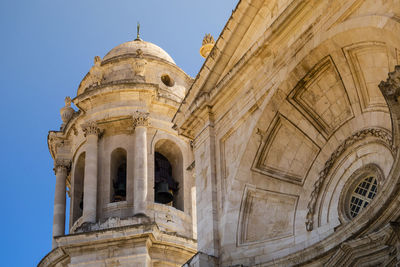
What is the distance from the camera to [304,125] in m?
18.5

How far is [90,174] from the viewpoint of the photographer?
32.1m

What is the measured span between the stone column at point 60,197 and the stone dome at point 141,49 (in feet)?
16.8

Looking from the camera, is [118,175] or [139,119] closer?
[139,119]

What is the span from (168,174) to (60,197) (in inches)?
184

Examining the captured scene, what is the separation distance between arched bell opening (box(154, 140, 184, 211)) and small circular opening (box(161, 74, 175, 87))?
2924 mm

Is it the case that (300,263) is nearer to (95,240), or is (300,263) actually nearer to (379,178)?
(379,178)

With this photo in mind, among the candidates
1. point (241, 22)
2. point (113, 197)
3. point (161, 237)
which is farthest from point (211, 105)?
point (113, 197)

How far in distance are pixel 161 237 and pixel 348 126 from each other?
1327cm

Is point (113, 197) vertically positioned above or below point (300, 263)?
above

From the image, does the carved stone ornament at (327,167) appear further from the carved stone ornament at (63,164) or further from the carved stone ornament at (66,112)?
the carved stone ornament at (66,112)

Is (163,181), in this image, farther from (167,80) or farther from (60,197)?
(167,80)

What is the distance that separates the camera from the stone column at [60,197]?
3369 centimetres

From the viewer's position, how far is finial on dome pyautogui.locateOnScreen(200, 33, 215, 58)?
78.9 feet

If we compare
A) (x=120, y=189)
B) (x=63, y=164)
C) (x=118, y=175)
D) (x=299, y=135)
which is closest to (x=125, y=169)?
(x=118, y=175)
